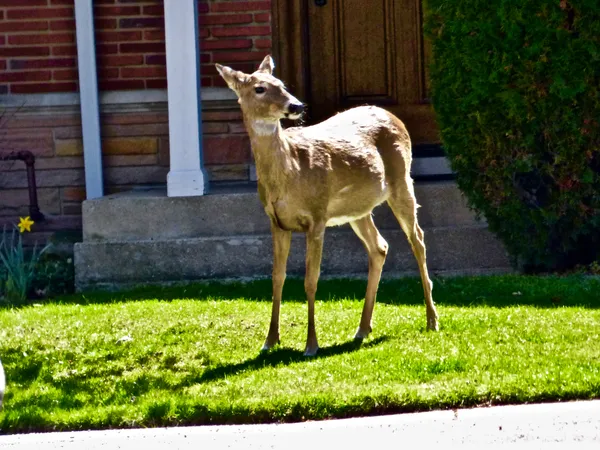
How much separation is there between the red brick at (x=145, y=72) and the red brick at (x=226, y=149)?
2.20 feet

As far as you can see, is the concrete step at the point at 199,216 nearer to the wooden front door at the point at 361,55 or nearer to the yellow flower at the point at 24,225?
the yellow flower at the point at 24,225

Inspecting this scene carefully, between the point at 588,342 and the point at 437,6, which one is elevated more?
the point at 437,6

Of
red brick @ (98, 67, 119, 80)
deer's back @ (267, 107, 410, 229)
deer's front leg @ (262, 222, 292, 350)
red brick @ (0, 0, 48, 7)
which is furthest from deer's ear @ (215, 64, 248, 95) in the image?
red brick @ (0, 0, 48, 7)

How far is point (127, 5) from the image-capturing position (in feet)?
34.3

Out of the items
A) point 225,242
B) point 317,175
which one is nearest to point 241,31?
point 225,242

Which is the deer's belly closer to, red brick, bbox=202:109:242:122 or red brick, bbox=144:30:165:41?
red brick, bbox=202:109:242:122

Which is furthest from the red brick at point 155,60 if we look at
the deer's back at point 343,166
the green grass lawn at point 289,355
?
the deer's back at point 343,166

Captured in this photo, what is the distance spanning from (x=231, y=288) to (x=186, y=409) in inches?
132

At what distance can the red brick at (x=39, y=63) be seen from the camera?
10562mm

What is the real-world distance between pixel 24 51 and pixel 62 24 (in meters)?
0.41

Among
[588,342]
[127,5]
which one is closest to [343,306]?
[588,342]

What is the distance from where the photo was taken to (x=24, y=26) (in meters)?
10.6

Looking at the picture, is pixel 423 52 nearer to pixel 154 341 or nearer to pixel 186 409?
pixel 154 341

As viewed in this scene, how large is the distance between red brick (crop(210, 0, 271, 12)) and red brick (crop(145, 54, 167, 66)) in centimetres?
60
